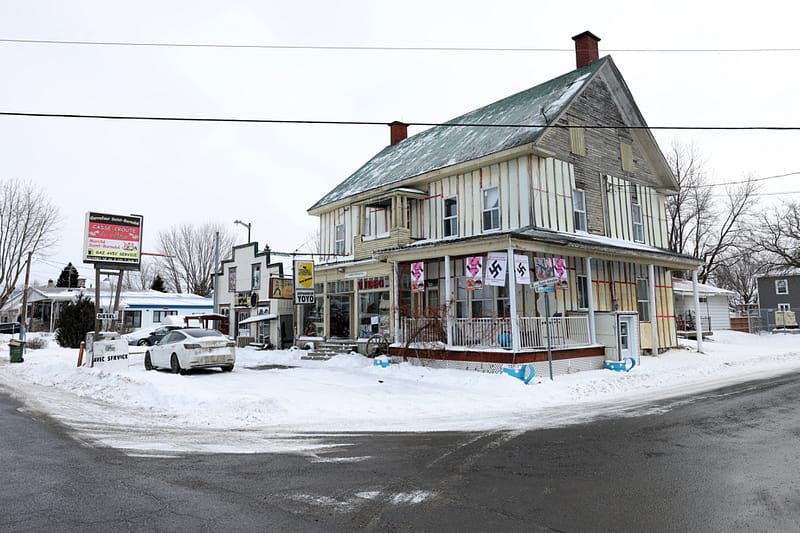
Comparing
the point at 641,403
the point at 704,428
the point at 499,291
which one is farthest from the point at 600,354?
the point at 704,428

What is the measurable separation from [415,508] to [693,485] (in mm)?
3043

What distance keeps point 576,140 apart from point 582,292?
5.61m

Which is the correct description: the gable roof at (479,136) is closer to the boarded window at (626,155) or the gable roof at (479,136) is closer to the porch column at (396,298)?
the boarded window at (626,155)

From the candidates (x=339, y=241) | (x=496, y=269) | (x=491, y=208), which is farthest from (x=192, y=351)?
(x=339, y=241)

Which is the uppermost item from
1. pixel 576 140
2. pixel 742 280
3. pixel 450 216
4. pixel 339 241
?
pixel 576 140

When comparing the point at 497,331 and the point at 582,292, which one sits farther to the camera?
the point at 582,292

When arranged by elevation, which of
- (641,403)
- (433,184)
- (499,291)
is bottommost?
(641,403)

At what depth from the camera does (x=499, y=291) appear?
18297 millimetres

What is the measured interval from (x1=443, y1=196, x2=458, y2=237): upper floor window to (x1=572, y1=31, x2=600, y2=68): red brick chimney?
817 cm

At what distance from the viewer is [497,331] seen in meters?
16.1

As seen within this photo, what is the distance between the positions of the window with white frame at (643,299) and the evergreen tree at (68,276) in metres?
71.2

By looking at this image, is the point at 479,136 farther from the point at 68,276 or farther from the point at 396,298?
the point at 68,276

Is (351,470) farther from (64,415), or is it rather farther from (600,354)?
(600,354)

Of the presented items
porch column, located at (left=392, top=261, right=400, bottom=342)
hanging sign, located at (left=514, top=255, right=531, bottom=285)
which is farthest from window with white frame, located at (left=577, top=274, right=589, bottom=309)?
porch column, located at (left=392, top=261, right=400, bottom=342)
